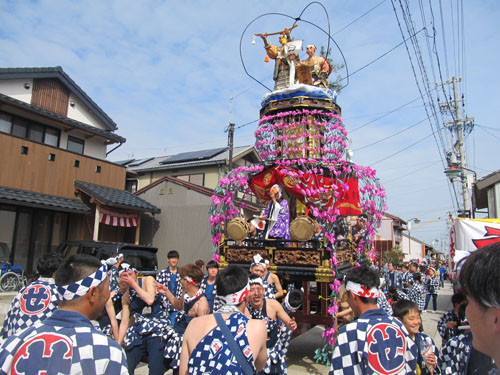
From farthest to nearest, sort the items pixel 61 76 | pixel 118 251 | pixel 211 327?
pixel 61 76
pixel 118 251
pixel 211 327

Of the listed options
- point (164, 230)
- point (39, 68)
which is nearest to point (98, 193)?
point (164, 230)

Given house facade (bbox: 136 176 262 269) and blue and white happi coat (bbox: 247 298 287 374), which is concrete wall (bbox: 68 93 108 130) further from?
blue and white happi coat (bbox: 247 298 287 374)

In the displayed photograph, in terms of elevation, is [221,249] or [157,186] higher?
[157,186]

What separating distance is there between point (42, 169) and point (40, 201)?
186cm

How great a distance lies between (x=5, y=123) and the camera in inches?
578

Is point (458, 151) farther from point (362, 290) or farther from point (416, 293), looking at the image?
point (362, 290)

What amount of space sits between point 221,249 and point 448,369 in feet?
19.8

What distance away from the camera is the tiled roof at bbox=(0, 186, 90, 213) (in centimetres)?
1296

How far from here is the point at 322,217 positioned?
733 centimetres

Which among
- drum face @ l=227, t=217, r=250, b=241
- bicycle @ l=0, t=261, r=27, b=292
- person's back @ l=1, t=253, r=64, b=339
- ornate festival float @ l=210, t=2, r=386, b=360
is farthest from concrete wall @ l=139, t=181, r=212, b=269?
person's back @ l=1, t=253, r=64, b=339

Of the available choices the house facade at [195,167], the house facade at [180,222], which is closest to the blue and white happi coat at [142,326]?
the house facade at [180,222]

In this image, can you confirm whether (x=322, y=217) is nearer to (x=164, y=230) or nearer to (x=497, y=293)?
(x=497, y=293)

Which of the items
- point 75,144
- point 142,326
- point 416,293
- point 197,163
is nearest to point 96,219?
point 75,144

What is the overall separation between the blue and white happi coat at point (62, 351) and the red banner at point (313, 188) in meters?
5.87
